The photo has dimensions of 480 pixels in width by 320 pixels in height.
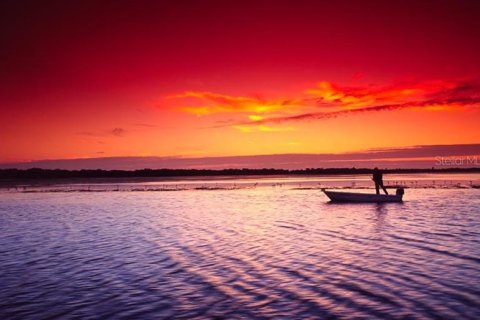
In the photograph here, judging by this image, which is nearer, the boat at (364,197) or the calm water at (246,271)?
the calm water at (246,271)

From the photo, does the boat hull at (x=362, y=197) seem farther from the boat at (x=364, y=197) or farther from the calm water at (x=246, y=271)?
the calm water at (x=246, y=271)

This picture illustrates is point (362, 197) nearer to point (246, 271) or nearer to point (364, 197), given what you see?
point (364, 197)

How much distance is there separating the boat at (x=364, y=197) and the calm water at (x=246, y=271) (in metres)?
16.3

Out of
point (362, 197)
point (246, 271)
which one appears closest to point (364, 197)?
point (362, 197)

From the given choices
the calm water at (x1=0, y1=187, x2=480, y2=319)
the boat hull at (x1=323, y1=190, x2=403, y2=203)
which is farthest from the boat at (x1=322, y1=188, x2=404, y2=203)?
the calm water at (x1=0, y1=187, x2=480, y2=319)

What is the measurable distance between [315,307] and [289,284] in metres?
2.25

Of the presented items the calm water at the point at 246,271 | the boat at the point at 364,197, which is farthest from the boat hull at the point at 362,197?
the calm water at the point at 246,271

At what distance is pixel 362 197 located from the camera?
43.7 meters

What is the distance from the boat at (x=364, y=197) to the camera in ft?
141

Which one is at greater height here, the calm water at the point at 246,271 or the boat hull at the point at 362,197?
the boat hull at the point at 362,197

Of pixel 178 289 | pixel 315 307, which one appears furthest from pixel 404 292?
pixel 178 289

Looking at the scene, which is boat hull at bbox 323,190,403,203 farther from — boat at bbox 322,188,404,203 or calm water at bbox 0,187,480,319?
calm water at bbox 0,187,480,319

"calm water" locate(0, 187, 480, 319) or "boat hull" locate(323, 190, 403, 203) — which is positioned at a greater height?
"boat hull" locate(323, 190, 403, 203)

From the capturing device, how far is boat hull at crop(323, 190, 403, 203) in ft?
141
